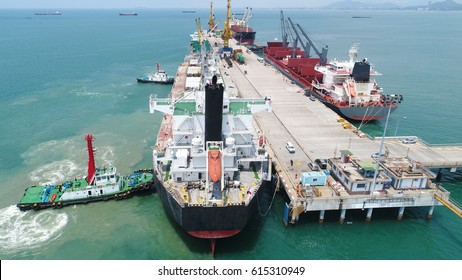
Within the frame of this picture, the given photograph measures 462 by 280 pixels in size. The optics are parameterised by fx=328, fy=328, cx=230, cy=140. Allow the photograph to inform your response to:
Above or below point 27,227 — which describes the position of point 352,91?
above

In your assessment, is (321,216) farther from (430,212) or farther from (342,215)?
(430,212)

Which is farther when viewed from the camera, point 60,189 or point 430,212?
point 60,189

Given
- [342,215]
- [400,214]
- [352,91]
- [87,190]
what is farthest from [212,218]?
[352,91]

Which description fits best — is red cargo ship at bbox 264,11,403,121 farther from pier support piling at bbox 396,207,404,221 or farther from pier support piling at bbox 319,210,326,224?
pier support piling at bbox 319,210,326,224

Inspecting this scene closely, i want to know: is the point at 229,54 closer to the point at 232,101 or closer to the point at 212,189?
the point at 232,101

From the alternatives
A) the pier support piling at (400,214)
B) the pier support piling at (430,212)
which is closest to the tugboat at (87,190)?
the pier support piling at (400,214)
